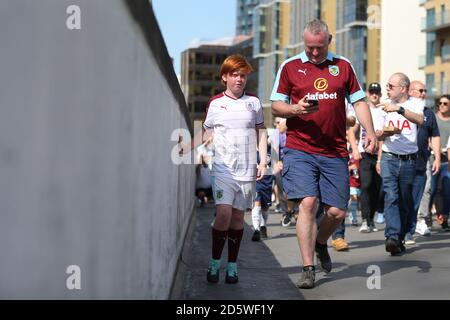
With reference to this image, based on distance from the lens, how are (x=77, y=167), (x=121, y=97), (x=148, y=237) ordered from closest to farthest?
(x=77, y=167) → (x=121, y=97) → (x=148, y=237)

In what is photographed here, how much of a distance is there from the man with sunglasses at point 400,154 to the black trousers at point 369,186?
9.21 ft

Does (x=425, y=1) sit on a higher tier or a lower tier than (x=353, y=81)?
higher

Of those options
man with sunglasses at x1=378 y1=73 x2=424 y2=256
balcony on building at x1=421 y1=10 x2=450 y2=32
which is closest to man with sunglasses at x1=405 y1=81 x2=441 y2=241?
man with sunglasses at x1=378 y1=73 x2=424 y2=256

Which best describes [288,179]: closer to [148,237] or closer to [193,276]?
[193,276]

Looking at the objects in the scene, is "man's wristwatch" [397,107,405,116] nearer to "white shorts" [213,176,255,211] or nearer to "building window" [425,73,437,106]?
"white shorts" [213,176,255,211]

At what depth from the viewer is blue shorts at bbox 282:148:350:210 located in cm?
673

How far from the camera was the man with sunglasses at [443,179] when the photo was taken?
13078 mm

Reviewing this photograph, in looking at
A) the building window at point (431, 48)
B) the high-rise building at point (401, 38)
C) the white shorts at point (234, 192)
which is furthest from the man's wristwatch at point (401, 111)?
the high-rise building at point (401, 38)

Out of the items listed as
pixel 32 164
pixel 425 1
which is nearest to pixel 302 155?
pixel 32 164

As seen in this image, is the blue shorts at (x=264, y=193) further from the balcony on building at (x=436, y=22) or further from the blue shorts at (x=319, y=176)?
the balcony on building at (x=436, y=22)

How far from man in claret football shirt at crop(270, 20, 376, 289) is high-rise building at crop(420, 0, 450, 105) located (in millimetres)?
70853

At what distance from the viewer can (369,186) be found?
12.7 meters

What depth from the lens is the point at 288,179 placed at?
6.82 metres

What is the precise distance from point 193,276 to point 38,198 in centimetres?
526
